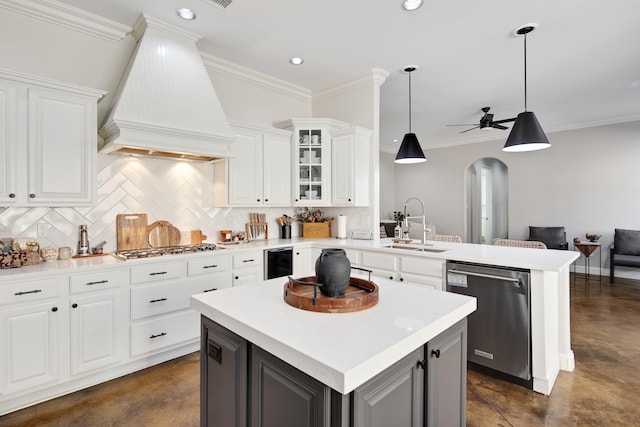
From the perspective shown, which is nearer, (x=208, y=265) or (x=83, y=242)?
(x=83, y=242)

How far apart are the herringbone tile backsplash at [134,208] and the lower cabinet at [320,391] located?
1943 mm

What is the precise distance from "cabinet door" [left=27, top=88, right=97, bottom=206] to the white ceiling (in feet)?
2.88

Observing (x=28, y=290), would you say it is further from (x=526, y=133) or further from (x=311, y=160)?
(x=526, y=133)

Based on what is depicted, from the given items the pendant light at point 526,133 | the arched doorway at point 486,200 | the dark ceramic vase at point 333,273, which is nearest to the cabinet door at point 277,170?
the pendant light at point 526,133

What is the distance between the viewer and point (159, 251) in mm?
2881

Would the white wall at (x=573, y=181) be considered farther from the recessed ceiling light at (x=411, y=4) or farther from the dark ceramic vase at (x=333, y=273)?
the dark ceramic vase at (x=333, y=273)

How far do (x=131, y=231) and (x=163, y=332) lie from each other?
970 mm

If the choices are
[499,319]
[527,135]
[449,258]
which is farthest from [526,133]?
[499,319]

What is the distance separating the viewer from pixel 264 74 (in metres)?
3.98

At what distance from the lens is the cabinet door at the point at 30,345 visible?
→ 204 cm

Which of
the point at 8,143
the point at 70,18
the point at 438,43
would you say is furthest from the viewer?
the point at 438,43

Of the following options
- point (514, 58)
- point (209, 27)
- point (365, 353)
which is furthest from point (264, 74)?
point (365, 353)

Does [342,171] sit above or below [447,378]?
above

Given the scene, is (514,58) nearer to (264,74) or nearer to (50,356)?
(264,74)
